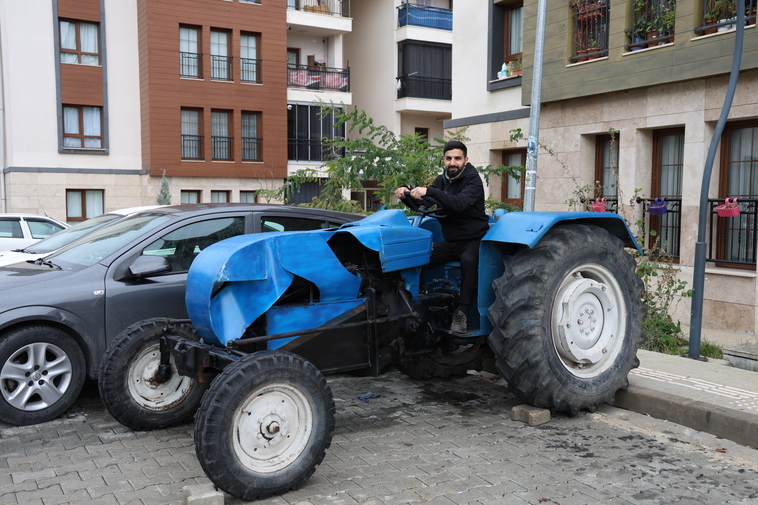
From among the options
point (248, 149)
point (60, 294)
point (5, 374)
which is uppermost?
point (248, 149)

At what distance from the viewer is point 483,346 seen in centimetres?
629

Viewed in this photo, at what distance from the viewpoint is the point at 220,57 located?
30875mm

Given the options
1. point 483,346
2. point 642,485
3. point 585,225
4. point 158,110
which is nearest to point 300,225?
point 483,346

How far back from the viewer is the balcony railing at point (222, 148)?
31344mm

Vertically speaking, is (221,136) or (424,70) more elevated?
(424,70)

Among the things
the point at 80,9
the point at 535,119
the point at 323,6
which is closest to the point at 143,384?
the point at 535,119

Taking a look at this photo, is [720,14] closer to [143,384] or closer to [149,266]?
[149,266]

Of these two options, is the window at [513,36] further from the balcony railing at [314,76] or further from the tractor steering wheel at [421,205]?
the balcony railing at [314,76]

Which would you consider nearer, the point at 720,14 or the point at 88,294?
the point at 88,294

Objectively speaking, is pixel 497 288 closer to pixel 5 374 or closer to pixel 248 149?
pixel 5 374

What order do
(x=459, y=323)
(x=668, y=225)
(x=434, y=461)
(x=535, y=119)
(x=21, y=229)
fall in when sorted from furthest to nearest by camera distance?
(x=21, y=229) < (x=668, y=225) < (x=535, y=119) < (x=459, y=323) < (x=434, y=461)

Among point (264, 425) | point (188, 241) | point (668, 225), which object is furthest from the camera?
point (668, 225)

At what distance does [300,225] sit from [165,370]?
226 centimetres

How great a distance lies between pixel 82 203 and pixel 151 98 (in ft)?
16.9
